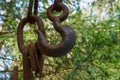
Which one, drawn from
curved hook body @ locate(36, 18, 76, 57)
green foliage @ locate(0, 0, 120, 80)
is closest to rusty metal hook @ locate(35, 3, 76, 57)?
curved hook body @ locate(36, 18, 76, 57)

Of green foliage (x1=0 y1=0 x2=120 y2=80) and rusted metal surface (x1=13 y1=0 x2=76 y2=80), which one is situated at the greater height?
rusted metal surface (x1=13 y1=0 x2=76 y2=80)

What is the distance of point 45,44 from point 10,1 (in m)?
2.17

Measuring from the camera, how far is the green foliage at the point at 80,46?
2.66 meters

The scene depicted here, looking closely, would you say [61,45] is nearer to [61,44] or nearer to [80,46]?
[61,44]

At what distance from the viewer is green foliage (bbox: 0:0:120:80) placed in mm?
2660

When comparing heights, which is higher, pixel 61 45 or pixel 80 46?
pixel 61 45

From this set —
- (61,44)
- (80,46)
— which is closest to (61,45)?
(61,44)

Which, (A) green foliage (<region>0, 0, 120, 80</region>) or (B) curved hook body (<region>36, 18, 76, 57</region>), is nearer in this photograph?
(B) curved hook body (<region>36, 18, 76, 57</region>)

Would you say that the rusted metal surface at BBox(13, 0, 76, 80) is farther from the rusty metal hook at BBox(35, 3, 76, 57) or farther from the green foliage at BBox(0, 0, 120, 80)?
the green foliage at BBox(0, 0, 120, 80)

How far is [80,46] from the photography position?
2.79 m

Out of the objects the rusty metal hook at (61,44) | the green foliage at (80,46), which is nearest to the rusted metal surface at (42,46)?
the rusty metal hook at (61,44)

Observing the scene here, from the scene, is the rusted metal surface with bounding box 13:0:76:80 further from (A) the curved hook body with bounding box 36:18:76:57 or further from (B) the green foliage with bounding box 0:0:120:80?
(B) the green foliage with bounding box 0:0:120:80

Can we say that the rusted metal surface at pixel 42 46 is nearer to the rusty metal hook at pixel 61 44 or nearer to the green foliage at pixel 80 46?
the rusty metal hook at pixel 61 44

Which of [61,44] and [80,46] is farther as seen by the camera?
[80,46]
